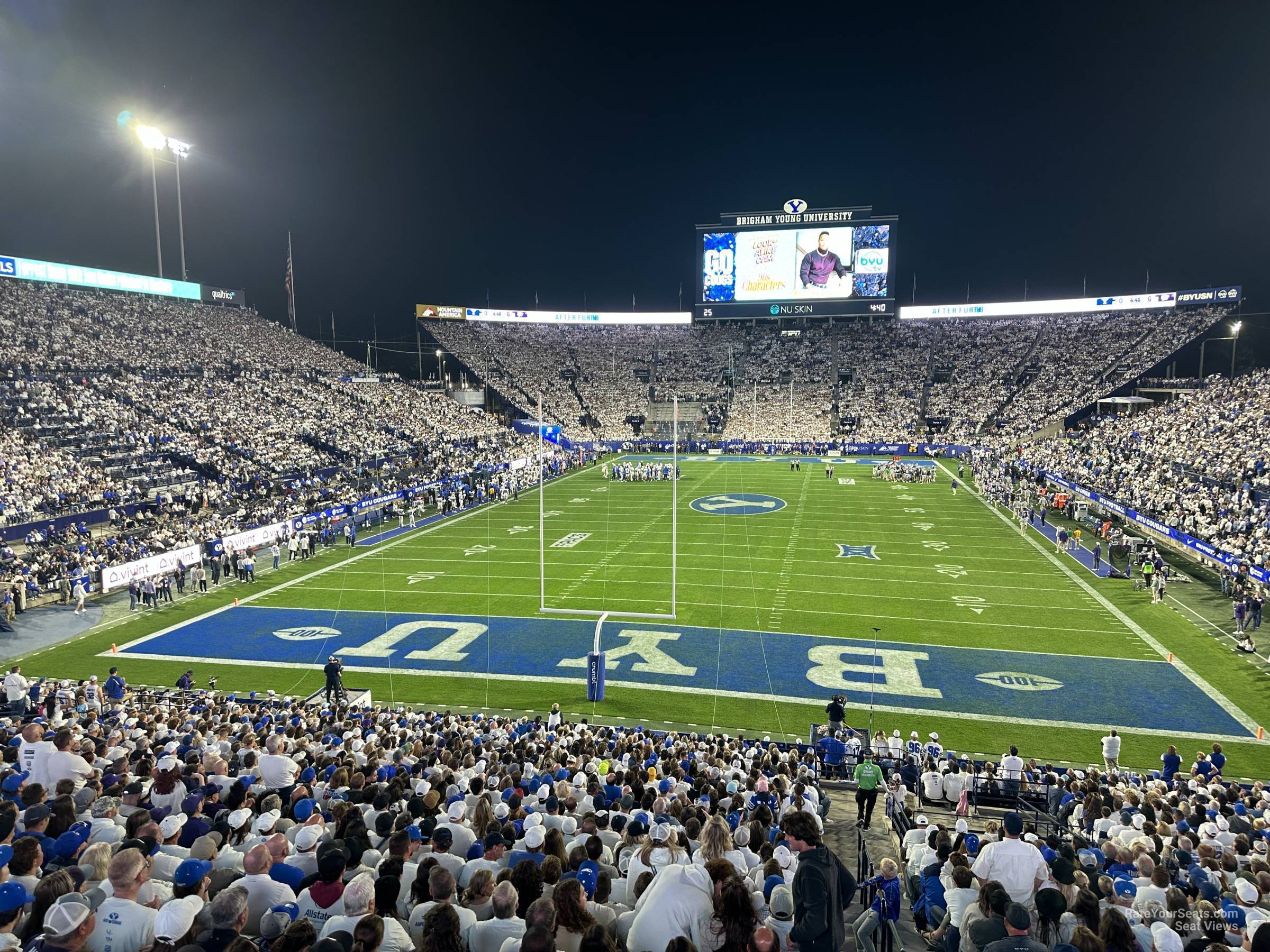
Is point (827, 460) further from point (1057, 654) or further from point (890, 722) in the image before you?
point (890, 722)

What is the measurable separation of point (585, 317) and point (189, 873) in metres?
78.8

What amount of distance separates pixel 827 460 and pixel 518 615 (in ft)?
120

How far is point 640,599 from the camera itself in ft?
65.2

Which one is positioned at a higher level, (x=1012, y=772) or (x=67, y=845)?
(x=67, y=845)

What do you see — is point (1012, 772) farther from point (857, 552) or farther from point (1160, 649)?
point (857, 552)

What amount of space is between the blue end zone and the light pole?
4822 cm

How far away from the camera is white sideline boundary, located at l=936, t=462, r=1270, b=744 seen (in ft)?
41.8

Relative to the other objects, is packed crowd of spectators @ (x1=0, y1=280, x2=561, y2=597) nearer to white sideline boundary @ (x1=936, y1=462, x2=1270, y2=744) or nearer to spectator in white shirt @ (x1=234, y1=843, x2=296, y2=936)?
spectator in white shirt @ (x1=234, y1=843, x2=296, y2=936)

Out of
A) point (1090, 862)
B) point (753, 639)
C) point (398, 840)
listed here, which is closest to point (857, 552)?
point (753, 639)

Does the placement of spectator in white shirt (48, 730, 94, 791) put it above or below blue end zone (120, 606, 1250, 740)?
above

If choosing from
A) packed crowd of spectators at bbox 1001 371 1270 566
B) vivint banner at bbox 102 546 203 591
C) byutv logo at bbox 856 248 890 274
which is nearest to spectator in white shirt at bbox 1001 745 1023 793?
packed crowd of spectators at bbox 1001 371 1270 566

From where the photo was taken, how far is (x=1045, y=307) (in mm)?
67375

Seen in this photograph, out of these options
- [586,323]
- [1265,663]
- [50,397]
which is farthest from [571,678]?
[586,323]

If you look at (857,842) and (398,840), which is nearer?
(398,840)
